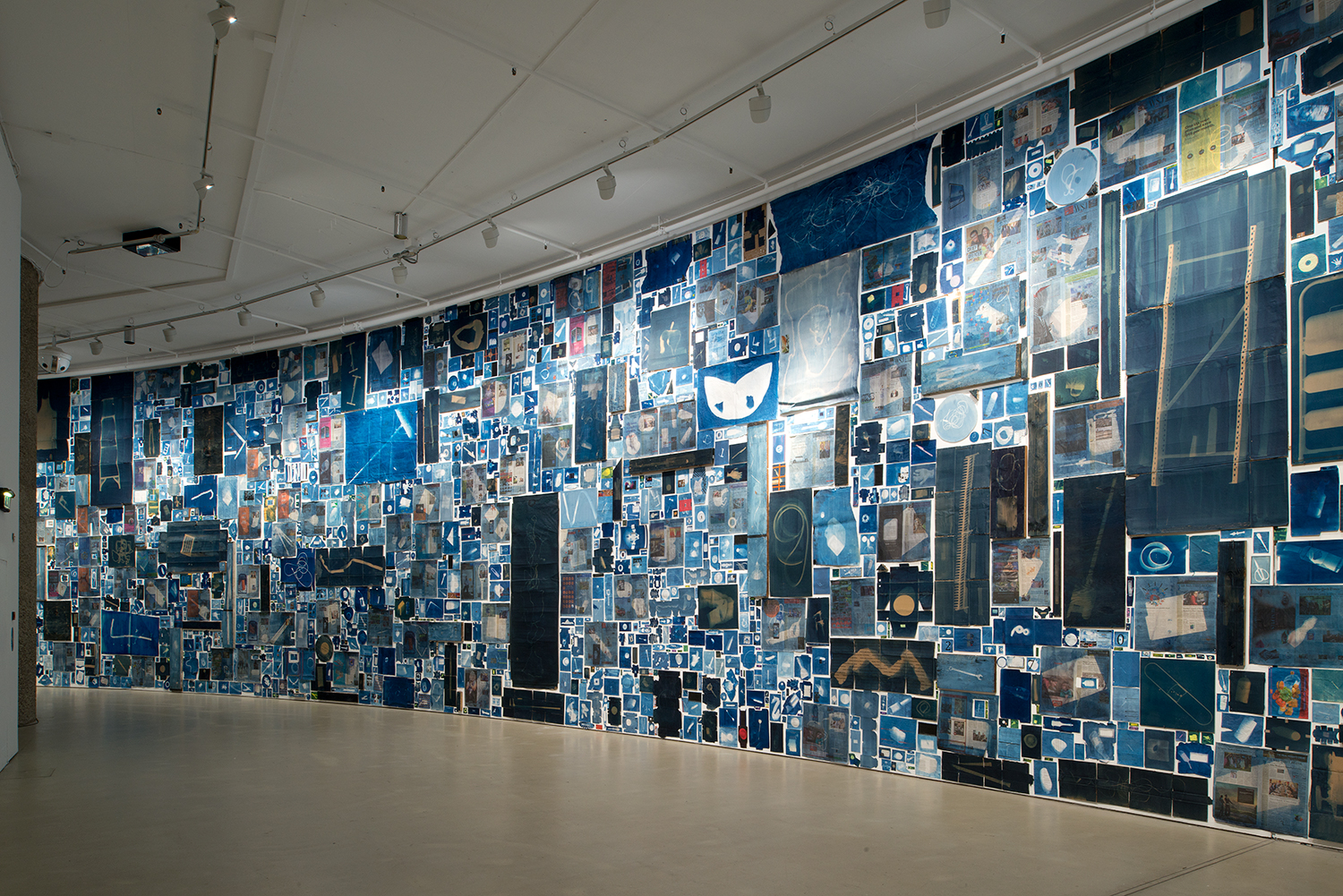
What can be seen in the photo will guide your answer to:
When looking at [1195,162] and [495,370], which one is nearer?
[1195,162]

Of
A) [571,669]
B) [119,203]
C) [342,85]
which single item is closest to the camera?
[342,85]

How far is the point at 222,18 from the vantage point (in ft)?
17.5

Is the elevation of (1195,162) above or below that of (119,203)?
below

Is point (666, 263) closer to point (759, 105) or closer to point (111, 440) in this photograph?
point (759, 105)

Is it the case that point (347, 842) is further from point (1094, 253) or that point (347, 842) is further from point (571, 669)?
point (1094, 253)

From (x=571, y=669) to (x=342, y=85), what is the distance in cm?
580

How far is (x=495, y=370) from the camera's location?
1052 cm

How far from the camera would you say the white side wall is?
7.02 metres

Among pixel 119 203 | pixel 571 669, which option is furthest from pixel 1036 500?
pixel 119 203

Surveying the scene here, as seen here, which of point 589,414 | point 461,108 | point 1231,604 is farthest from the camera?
point 589,414

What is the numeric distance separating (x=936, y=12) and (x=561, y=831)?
16.4ft

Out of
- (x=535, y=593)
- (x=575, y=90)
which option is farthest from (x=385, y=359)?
(x=575, y=90)

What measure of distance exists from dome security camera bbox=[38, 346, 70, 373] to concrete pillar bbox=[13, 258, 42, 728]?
326cm

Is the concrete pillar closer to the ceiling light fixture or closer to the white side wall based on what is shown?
the ceiling light fixture
